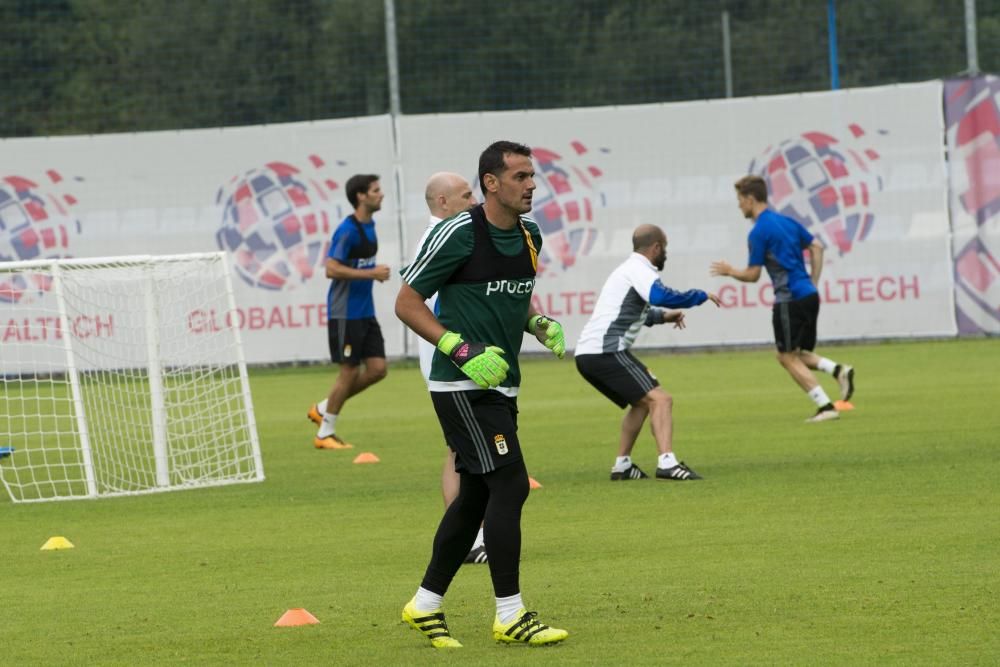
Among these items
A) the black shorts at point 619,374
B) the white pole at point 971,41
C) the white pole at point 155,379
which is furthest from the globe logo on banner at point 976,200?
the white pole at point 155,379

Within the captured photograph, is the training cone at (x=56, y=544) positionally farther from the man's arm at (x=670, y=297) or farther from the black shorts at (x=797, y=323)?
the black shorts at (x=797, y=323)

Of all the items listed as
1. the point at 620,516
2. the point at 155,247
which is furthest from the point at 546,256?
the point at 620,516

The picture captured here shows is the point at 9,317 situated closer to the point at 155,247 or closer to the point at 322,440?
the point at 155,247

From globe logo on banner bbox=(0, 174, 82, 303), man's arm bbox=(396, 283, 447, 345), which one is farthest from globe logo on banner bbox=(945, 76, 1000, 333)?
man's arm bbox=(396, 283, 447, 345)

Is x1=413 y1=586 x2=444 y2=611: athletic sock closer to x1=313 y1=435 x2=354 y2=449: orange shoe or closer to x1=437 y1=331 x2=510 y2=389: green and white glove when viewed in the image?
x1=437 y1=331 x2=510 y2=389: green and white glove

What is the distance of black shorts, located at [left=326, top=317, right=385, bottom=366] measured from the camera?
14938 mm

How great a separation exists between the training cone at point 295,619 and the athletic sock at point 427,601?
0.60m

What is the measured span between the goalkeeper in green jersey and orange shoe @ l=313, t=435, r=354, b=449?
785 centimetres

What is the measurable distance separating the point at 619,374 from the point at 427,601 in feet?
17.5

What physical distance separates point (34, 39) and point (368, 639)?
2534 centimetres

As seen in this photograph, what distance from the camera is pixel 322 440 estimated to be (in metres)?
14.8

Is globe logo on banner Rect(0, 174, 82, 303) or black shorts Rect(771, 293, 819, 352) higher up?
globe logo on banner Rect(0, 174, 82, 303)

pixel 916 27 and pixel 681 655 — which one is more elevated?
pixel 916 27

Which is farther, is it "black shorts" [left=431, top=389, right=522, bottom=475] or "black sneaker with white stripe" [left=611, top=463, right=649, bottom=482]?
"black sneaker with white stripe" [left=611, top=463, right=649, bottom=482]
